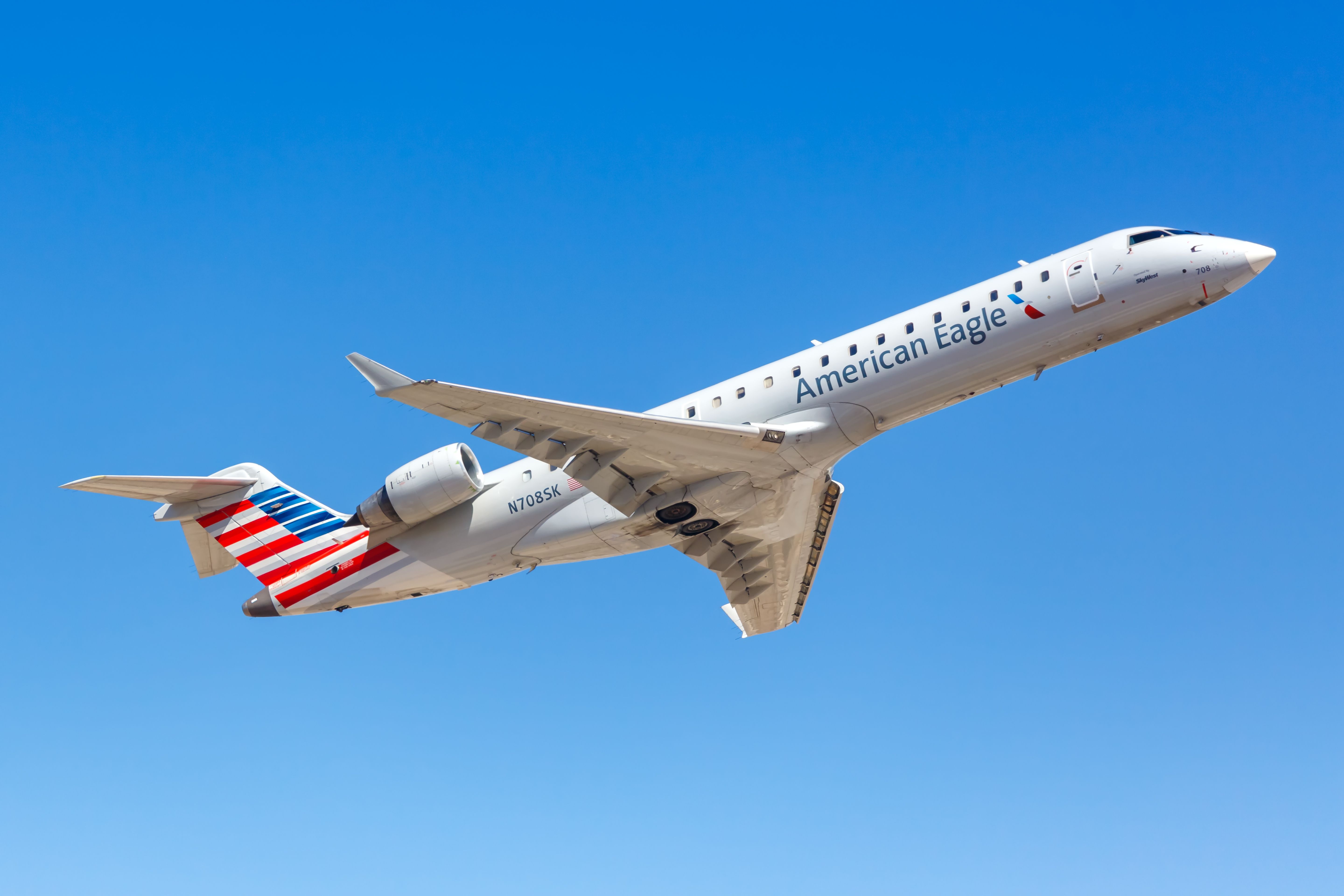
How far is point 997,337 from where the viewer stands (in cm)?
1934

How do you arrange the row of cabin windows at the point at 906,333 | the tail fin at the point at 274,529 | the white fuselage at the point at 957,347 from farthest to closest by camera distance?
the tail fin at the point at 274,529 → the row of cabin windows at the point at 906,333 → the white fuselage at the point at 957,347

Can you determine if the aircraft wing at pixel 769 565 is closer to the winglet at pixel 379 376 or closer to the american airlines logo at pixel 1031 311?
the american airlines logo at pixel 1031 311

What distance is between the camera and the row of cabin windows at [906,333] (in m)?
19.5

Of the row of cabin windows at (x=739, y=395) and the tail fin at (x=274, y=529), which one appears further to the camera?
the tail fin at (x=274, y=529)

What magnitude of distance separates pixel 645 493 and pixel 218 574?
10403 millimetres

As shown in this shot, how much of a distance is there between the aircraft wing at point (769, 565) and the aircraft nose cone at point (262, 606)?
28.5 feet

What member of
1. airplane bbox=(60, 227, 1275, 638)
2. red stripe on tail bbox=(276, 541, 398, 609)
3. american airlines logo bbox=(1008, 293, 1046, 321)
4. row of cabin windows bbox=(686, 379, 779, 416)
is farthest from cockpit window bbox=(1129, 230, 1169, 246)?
red stripe on tail bbox=(276, 541, 398, 609)

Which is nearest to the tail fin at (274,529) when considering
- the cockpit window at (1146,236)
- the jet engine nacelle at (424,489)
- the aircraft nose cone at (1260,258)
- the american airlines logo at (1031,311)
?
the jet engine nacelle at (424,489)

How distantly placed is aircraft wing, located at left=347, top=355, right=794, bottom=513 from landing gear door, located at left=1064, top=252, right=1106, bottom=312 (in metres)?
5.48

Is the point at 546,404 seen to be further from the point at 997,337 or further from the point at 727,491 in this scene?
the point at 997,337

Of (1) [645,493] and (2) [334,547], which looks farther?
(2) [334,547]

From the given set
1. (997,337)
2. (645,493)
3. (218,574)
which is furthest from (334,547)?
(997,337)

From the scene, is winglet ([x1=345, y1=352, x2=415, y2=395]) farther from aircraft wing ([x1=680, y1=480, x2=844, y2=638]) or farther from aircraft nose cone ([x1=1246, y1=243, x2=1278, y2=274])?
aircraft nose cone ([x1=1246, y1=243, x2=1278, y2=274])

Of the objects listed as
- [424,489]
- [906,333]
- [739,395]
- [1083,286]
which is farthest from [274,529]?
[1083,286]
